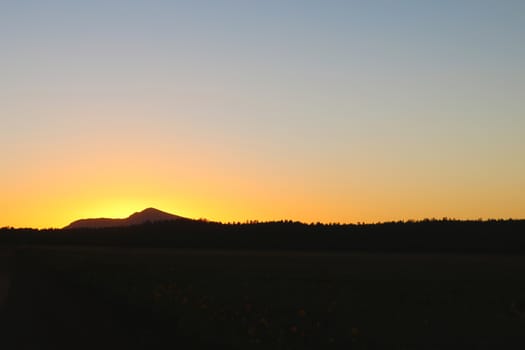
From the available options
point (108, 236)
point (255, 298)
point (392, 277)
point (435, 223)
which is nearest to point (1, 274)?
point (392, 277)

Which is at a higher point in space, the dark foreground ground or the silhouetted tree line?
the silhouetted tree line

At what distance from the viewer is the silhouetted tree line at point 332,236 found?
224ft

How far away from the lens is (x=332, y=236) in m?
82.1

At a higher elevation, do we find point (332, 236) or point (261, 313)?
point (332, 236)

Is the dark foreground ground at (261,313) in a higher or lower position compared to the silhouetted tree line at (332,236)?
lower

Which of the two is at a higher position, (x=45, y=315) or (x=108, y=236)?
(x=108, y=236)

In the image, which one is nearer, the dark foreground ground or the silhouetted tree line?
the dark foreground ground

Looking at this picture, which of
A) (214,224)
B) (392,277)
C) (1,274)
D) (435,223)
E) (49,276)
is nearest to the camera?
(392,277)

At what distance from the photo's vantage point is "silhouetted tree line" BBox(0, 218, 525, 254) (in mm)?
68188

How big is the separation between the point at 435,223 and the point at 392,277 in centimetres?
5012

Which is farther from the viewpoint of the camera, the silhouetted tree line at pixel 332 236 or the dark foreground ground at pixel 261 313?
the silhouetted tree line at pixel 332 236

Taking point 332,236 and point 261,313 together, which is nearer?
point 261,313

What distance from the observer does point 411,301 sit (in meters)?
20.0

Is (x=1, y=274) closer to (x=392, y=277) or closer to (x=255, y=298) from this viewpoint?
(x=392, y=277)
